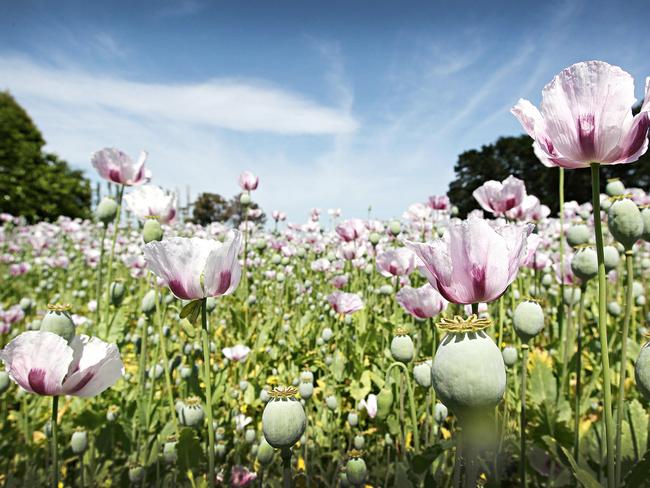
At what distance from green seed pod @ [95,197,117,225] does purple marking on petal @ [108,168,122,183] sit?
0.34m

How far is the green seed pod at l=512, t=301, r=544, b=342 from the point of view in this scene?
4.01ft

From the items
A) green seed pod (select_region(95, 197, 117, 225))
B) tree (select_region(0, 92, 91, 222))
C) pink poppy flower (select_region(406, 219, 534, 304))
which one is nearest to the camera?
pink poppy flower (select_region(406, 219, 534, 304))

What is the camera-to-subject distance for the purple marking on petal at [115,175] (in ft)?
7.30

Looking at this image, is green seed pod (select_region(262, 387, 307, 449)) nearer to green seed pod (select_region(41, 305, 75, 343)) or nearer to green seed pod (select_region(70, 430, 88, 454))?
green seed pod (select_region(41, 305, 75, 343))

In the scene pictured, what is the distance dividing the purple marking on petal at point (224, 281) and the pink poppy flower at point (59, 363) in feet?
0.93

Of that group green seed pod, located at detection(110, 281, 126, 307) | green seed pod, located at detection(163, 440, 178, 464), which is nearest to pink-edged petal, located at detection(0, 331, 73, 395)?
green seed pod, located at detection(163, 440, 178, 464)

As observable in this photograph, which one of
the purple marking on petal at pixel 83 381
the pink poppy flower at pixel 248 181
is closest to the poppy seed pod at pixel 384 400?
the purple marking on petal at pixel 83 381

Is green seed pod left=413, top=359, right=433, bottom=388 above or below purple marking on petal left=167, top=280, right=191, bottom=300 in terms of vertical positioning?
below

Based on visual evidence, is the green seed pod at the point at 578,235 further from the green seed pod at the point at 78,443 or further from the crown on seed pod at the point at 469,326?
the green seed pod at the point at 78,443

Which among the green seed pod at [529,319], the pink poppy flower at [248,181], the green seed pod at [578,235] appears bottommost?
the green seed pod at [529,319]

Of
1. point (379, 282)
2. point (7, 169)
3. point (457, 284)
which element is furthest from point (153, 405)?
point (7, 169)

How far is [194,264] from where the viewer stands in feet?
3.36

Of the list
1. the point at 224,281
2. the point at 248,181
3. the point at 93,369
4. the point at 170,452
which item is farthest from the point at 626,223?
the point at 248,181

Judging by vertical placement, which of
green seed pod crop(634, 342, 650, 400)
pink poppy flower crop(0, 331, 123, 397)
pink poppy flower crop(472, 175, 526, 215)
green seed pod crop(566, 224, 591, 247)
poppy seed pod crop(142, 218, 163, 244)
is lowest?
pink poppy flower crop(0, 331, 123, 397)
